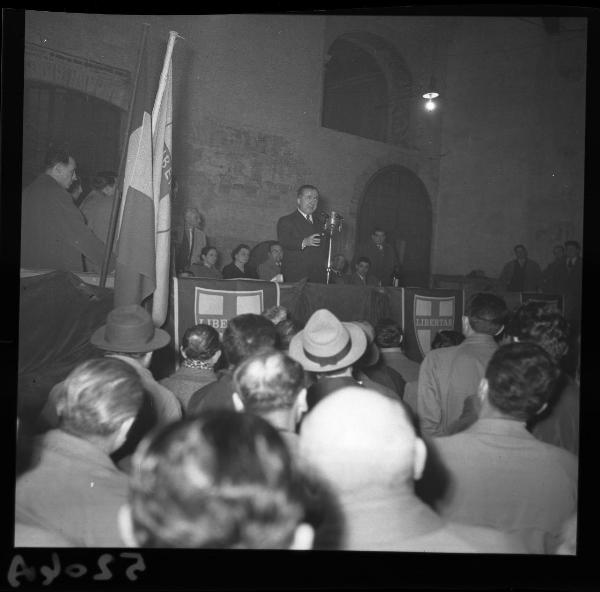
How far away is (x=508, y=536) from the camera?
2.57 meters

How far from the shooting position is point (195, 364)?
2.91 meters

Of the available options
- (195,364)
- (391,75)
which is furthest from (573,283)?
(391,75)

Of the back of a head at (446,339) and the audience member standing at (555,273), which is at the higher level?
the audience member standing at (555,273)

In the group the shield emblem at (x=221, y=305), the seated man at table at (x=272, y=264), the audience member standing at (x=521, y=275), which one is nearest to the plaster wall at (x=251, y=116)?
the seated man at table at (x=272, y=264)

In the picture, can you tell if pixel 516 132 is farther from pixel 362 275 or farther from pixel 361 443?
pixel 361 443

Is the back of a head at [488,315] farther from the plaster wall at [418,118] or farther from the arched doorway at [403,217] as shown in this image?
the arched doorway at [403,217]

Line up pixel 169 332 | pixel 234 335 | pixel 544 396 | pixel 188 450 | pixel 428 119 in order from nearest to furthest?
pixel 188 450, pixel 544 396, pixel 234 335, pixel 169 332, pixel 428 119

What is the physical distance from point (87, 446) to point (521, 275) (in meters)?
2.30

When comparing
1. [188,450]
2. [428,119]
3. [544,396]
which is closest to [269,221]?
[428,119]

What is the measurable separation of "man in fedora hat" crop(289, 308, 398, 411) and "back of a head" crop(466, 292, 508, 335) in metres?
0.50

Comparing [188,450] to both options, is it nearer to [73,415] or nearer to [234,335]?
[73,415]

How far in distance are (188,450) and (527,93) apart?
9.57 ft

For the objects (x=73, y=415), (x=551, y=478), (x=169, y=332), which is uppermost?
(x=169, y=332)

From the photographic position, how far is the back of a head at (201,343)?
2.92m
